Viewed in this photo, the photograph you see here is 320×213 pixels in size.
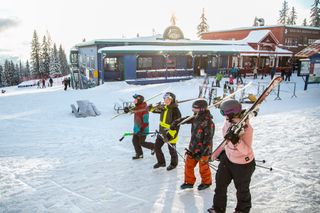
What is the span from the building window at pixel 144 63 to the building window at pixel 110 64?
2.33 metres

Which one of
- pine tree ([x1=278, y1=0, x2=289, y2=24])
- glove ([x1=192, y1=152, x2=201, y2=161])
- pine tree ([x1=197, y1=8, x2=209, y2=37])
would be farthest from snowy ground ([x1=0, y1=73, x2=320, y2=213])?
pine tree ([x1=278, y1=0, x2=289, y2=24])

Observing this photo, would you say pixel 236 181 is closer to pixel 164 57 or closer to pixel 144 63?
pixel 144 63

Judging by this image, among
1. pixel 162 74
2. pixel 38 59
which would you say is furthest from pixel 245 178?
pixel 38 59

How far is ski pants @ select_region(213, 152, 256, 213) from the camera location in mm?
3322

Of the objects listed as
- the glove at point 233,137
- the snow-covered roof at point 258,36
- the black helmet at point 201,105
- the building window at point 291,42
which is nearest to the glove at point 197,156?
the black helmet at point 201,105

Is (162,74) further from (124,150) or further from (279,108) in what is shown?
(124,150)

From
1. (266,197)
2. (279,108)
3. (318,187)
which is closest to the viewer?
(266,197)

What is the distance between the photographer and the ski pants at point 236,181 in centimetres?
332

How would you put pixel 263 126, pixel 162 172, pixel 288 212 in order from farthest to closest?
pixel 263 126 → pixel 162 172 → pixel 288 212

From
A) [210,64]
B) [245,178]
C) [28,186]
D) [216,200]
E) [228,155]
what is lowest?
[28,186]

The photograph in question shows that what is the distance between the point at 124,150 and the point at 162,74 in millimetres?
18459

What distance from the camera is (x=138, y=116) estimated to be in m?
5.89

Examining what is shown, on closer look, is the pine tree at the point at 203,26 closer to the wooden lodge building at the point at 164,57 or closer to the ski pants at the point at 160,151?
the wooden lodge building at the point at 164,57

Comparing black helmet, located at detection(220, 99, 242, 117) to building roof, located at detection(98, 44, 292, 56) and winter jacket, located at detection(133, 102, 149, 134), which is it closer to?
winter jacket, located at detection(133, 102, 149, 134)
